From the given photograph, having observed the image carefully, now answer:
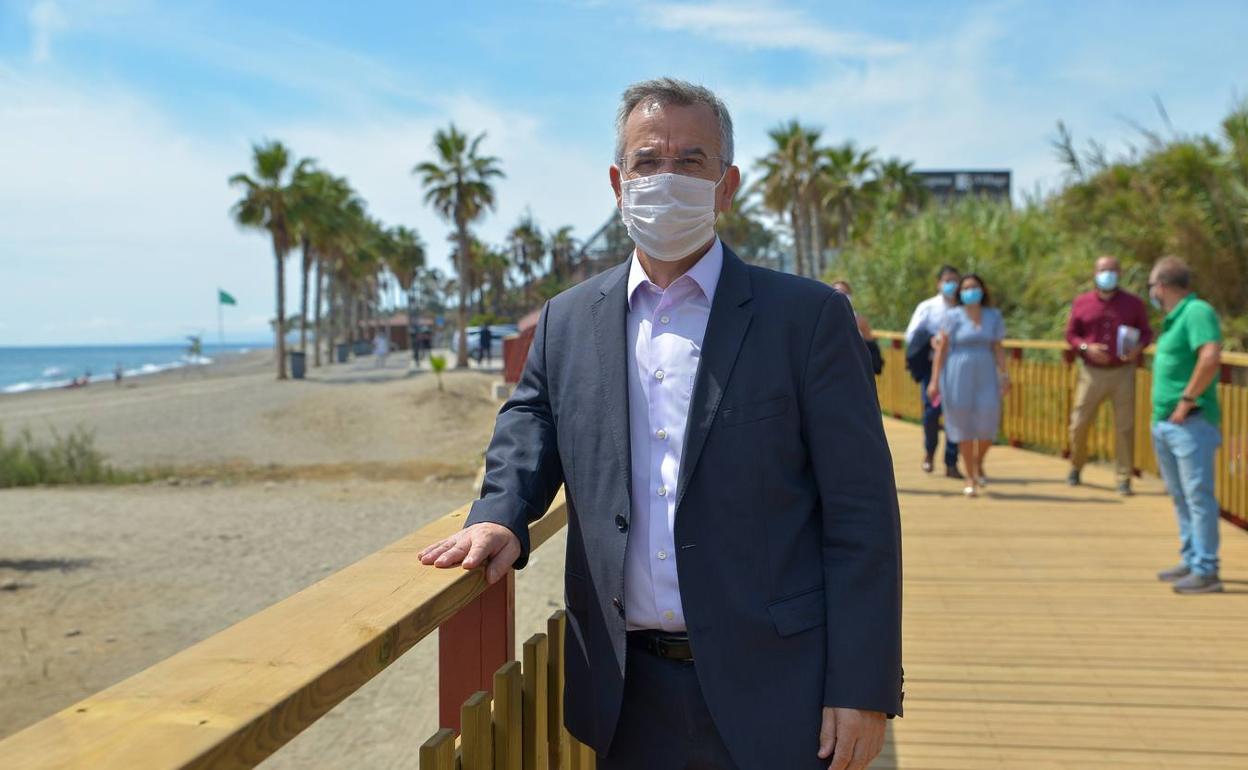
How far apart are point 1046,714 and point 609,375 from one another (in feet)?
9.43

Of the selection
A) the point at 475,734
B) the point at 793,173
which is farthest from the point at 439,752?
the point at 793,173

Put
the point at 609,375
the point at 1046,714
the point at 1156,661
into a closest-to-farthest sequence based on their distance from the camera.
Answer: the point at 609,375 < the point at 1046,714 < the point at 1156,661

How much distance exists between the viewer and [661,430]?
183 centimetres

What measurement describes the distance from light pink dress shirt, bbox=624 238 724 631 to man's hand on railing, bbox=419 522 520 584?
0.26 meters

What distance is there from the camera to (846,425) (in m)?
1.74

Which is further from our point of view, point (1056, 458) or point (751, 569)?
point (1056, 458)

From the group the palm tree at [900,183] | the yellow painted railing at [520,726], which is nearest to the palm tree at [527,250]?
the palm tree at [900,183]

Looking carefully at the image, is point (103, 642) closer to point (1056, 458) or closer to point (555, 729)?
point (555, 729)

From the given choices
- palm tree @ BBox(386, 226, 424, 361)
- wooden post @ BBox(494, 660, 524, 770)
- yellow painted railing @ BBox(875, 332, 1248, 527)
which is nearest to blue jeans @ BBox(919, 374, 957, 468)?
yellow painted railing @ BBox(875, 332, 1248, 527)

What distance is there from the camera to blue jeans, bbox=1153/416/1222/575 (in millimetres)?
5379

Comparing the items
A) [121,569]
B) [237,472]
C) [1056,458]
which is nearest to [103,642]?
[121,569]

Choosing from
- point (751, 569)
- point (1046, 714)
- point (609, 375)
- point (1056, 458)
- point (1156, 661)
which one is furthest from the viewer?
point (1056, 458)

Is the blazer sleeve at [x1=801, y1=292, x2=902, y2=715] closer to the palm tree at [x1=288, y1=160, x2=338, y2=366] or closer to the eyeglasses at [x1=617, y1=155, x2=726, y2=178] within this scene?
the eyeglasses at [x1=617, y1=155, x2=726, y2=178]

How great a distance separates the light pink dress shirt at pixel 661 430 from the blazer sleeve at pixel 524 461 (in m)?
0.25
